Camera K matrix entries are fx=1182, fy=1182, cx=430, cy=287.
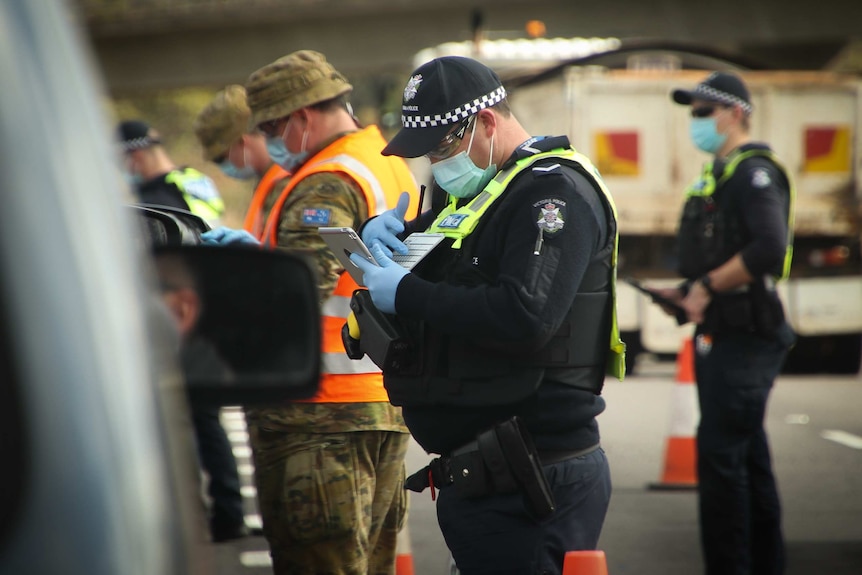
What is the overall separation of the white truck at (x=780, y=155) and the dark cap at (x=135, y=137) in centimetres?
677

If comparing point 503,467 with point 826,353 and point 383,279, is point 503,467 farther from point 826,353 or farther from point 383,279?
point 826,353

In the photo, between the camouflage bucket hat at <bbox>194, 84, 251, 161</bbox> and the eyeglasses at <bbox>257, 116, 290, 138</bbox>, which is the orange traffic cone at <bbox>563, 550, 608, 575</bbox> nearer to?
the eyeglasses at <bbox>257, 116, 290, 138</bbox>

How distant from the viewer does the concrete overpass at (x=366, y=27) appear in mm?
24031

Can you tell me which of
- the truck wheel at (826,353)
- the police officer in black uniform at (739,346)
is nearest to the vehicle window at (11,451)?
the police officer in black uniform at (739,346)

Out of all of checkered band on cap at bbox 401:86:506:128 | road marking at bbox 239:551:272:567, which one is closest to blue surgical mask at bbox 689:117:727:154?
A: checkered band on cap at bbox 401:86:506:128

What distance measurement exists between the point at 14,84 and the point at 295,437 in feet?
7.95

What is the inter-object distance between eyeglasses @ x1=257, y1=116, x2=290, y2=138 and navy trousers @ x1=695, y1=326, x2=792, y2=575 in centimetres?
205

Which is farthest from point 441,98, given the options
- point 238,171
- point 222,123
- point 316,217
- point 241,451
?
point 241,451

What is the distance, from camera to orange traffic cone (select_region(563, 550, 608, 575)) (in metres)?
2.71

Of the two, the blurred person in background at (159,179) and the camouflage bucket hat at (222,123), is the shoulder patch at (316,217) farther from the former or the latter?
the blurred person in background at (159,179)

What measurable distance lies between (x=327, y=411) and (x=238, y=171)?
223 centimetres

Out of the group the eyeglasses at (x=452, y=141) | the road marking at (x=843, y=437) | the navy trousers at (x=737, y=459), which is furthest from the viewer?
the road marking at (x=843, y=437)

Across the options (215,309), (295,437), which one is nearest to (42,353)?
(215,309)

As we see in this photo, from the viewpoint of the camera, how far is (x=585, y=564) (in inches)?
107
